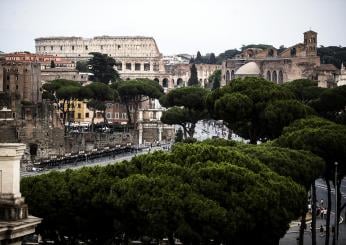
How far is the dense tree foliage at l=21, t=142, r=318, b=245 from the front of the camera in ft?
75.3

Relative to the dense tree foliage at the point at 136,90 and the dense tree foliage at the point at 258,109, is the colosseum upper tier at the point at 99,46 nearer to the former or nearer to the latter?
the dense tree foliage at the point at 136,90

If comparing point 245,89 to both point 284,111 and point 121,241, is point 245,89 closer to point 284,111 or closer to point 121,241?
point 284,111

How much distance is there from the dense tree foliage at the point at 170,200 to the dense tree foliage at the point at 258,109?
651 inches

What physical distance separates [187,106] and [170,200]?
4611cm

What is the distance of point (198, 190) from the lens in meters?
23.7

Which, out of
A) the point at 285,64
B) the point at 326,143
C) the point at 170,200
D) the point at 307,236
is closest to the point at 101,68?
the point at 285,64

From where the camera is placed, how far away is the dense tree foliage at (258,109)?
42844 millimetres

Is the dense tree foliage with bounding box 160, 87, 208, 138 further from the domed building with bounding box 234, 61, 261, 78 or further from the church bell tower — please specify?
the church bell tower

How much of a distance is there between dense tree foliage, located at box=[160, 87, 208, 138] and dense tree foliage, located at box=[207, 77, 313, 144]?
2020 centimetres

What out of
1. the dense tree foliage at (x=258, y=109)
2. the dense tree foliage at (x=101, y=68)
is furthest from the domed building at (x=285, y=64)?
the dense tree foliage at (x=258, y=109)

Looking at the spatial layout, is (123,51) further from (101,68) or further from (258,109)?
(258,109)

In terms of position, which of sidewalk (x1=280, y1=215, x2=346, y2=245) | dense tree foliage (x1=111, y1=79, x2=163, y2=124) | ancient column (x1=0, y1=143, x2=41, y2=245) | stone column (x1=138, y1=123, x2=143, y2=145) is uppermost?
dense tree foliage (x1=111, y1=79, x2=163, y2=124)

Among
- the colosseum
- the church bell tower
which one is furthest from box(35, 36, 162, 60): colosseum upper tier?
the church bell tower

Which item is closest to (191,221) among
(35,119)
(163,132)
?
(35,119)
